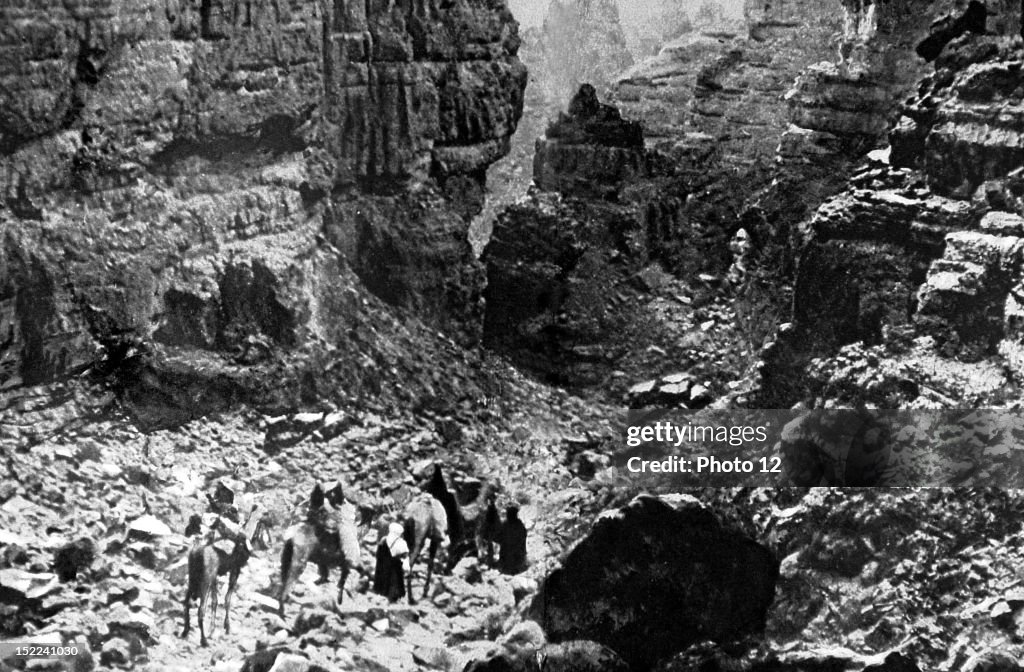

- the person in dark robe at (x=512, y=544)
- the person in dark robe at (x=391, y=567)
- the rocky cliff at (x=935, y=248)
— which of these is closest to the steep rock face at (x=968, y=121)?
the rocky cliff at (x=935, y=248)

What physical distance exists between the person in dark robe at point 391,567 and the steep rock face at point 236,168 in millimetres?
853

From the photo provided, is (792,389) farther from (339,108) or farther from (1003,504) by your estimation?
(339,108)

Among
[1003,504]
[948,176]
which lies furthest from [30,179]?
[1003,504]

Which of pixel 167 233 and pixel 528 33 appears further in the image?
pixel 528 33

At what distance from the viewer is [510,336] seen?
17.2ft

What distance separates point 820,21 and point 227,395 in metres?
2.76

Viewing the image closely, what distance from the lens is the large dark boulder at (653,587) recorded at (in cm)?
473

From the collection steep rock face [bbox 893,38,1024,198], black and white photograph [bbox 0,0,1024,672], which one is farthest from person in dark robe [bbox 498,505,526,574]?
steep rock face [bbox 893,38,1024,198]

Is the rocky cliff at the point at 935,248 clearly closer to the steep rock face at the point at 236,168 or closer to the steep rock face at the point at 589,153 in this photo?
the steep rock face at the point at 589,153

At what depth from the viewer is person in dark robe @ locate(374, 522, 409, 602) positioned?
183 inches

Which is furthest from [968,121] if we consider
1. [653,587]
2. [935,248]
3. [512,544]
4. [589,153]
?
[512,544]

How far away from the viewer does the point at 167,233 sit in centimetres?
472

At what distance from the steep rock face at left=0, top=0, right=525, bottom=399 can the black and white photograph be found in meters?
0.01

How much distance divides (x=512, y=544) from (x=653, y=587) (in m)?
0.56
